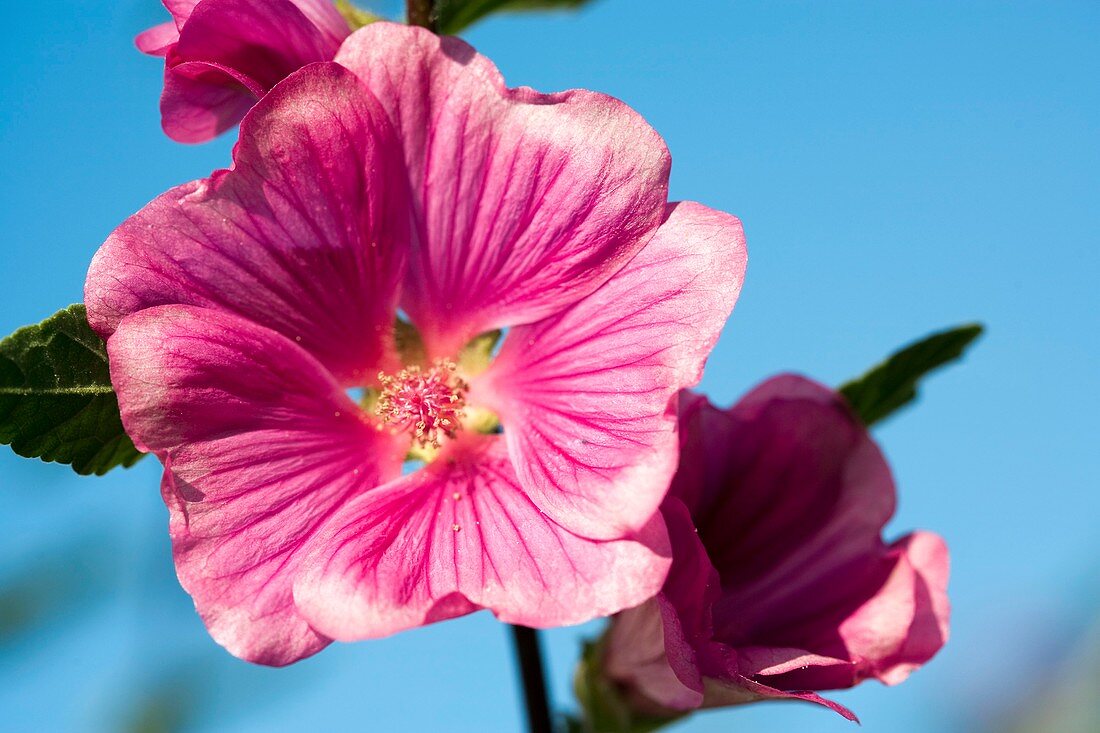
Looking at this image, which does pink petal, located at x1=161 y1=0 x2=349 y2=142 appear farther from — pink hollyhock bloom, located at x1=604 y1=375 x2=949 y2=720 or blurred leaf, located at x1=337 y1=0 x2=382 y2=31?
pink hollyhock bloom, located at x1=604 y1=375 x2=949 y2=720

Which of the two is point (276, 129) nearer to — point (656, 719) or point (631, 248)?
point (631, 248)

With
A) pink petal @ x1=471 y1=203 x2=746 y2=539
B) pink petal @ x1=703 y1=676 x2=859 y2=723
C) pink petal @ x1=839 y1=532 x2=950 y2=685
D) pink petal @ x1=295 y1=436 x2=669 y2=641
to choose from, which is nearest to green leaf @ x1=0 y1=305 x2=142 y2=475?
pink petal @ x1=295 y1=436 x2=669 y2=641

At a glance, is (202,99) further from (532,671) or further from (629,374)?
(532,671)

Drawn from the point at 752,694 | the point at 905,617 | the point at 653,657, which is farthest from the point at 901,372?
the point at 752,694

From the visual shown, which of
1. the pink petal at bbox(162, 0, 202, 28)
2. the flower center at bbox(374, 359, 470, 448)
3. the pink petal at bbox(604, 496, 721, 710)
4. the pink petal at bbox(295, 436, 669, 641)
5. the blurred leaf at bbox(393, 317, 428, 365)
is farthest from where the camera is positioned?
the blurred leaf at bbox(393, 317, 428, 365)

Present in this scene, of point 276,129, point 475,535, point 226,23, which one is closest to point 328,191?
point 276,129

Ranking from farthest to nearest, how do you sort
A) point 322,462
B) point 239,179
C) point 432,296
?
point 432,296
point 322,462
point 239,179
